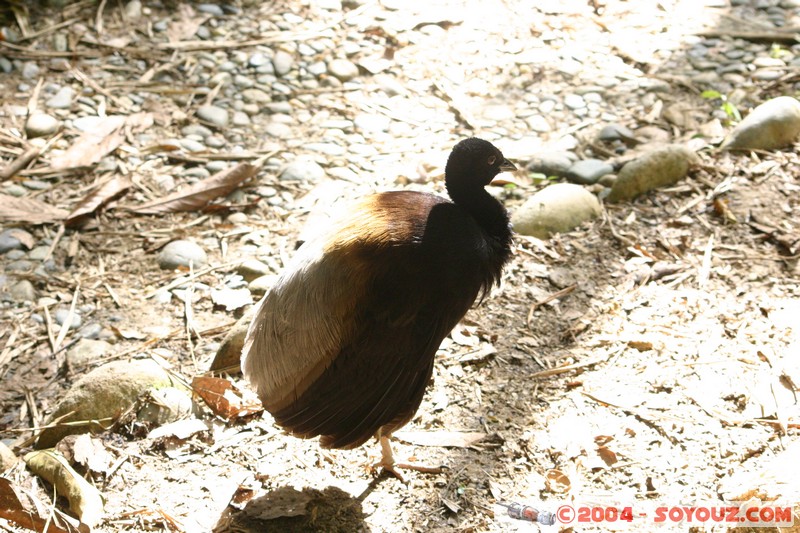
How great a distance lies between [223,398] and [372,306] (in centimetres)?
122

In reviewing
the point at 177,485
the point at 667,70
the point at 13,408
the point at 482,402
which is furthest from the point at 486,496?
the point at 667,70

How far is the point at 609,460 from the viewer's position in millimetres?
3535

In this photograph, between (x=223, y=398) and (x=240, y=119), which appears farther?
(x=240, y=119)

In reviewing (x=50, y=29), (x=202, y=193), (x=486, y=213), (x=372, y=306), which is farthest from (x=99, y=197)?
(x=486, y=213)

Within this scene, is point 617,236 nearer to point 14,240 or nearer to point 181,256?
point 181,256

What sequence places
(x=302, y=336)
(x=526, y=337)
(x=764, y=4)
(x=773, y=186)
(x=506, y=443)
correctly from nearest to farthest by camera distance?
(x=302, y=336) < (x=506, y=443) < (x=526, y=337) < (x=773, y=186) < (x=764, y=4)

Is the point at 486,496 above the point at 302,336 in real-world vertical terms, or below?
below

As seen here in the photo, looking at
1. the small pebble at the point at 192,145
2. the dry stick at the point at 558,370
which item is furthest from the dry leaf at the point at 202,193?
the dry stick at the point at 558,370

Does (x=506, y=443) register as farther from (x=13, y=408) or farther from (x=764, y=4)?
(x=764, y=4)

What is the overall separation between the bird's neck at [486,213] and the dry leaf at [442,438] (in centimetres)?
96

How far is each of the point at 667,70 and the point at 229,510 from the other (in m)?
4.88

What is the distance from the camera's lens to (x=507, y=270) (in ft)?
15.5

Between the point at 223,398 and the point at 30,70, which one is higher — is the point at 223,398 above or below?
below

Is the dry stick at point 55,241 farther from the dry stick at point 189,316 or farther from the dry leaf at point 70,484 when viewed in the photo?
the dry leaf at point 70,484
